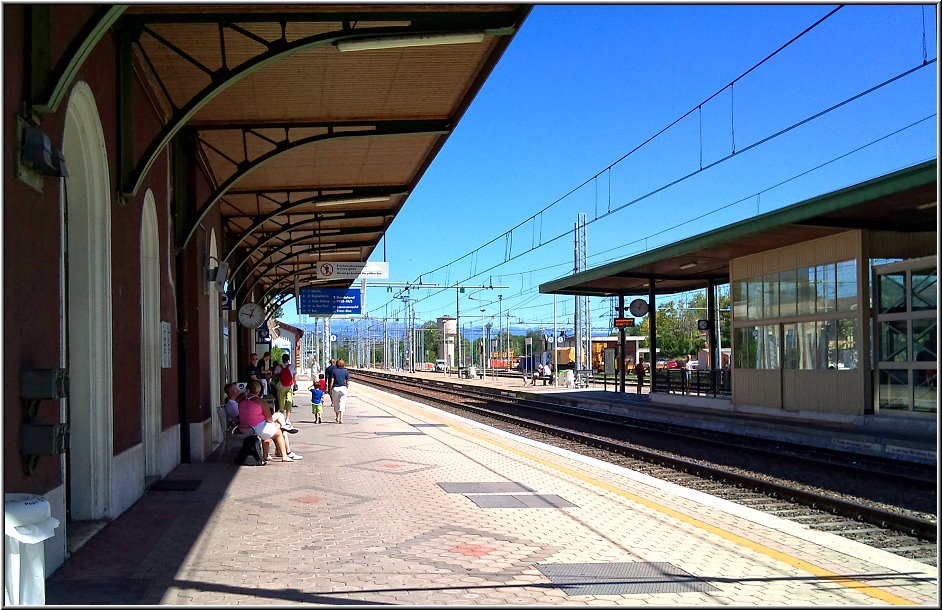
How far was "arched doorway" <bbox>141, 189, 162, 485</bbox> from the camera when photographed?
33.6 ft

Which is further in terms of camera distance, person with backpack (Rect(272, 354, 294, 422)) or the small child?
the small child

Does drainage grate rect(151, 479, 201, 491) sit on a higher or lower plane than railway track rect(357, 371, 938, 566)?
higher

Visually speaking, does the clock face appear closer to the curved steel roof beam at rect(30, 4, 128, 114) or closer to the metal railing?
the metal railing

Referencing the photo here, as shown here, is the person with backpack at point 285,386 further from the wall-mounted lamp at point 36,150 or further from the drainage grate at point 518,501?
the wall-mounted lamp at point 36,150

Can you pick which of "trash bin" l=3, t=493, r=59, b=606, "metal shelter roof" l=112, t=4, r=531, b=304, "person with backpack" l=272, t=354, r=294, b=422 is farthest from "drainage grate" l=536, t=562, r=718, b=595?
"person with backpack" l=272, t=354, r=294, b=422

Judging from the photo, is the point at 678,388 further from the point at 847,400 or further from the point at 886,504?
the point at 886,504

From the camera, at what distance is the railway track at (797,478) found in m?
9.08

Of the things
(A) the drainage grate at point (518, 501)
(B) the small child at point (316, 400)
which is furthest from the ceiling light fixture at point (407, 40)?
(B) the small child at point (316, 400)

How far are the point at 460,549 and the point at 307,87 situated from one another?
641cm

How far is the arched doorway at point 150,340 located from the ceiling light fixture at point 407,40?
3501 mm

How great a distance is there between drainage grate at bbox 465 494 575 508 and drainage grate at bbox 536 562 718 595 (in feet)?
8.62

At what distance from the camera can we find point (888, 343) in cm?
1762

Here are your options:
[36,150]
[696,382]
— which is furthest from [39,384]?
[696,382]

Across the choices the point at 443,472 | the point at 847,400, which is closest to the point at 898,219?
the point at 847,400
